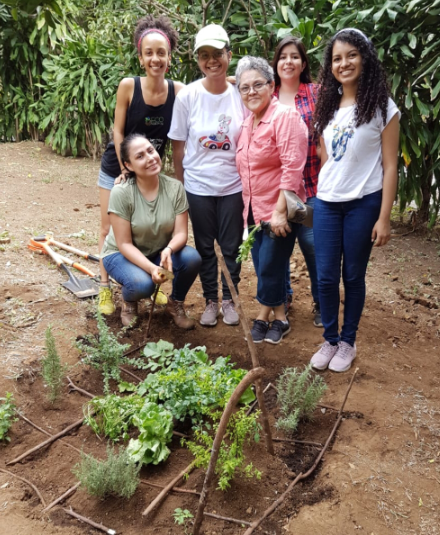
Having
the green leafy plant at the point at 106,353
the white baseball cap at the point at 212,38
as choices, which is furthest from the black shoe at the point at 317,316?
the white baseball cap at the point at 212,38

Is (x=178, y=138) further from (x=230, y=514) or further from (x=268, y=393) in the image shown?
(x=230, y=514)

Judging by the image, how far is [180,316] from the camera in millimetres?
3203

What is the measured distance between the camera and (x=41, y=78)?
902cm

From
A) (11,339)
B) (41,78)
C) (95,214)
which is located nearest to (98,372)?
(11,339)

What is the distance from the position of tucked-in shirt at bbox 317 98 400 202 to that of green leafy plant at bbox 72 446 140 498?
149 centimetres

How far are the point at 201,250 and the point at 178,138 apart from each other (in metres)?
0.68

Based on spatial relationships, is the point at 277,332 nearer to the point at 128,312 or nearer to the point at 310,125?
the point at 128,312

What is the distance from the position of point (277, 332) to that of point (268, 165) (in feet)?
3.30

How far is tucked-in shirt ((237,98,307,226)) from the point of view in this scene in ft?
8.21

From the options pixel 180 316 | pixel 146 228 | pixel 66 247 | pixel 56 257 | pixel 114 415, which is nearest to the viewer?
pixel 114 415

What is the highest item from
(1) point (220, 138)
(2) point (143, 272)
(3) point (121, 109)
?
(3) point (121, 109)

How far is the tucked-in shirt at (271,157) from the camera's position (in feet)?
8.21

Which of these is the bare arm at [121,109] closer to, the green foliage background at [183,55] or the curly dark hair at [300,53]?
the green foliage background at [183,55]

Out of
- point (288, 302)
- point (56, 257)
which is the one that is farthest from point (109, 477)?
point (56, 257)
